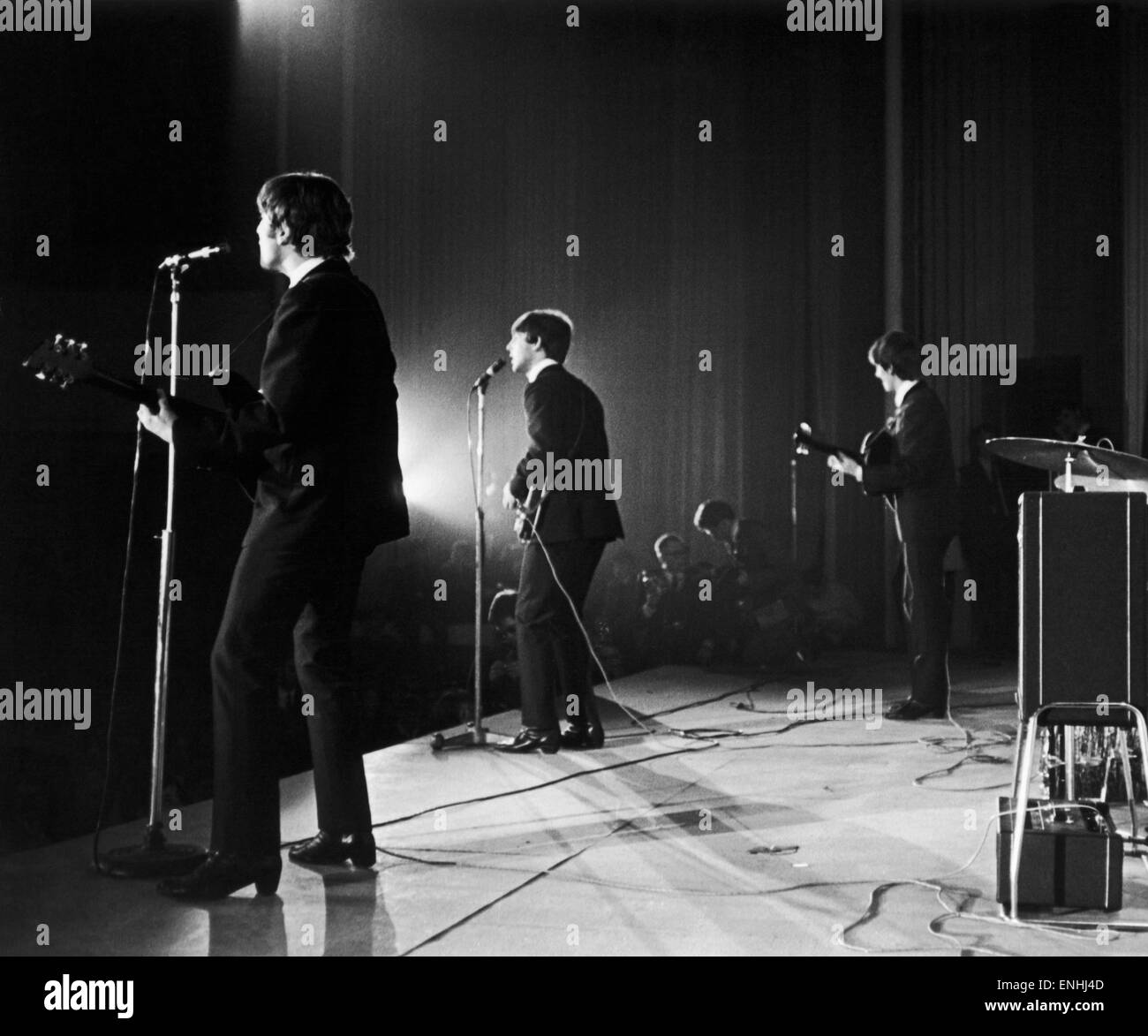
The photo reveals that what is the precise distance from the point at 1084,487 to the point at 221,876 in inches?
104

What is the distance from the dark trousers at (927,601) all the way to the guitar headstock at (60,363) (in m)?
3.50

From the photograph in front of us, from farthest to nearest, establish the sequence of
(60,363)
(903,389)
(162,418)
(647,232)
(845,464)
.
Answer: (647,232)
(903,389)
(845,464)
(162,418)
(60,363)

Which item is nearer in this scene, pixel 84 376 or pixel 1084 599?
pixel 84 376

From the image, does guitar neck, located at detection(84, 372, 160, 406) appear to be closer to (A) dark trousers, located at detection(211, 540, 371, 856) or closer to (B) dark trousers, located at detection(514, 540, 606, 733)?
(A) dark trousers, located at detection(211, 540, 371, 856)

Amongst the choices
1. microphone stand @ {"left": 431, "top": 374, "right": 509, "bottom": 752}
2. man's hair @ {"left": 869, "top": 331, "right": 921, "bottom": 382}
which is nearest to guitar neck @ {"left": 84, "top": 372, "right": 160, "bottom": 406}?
microphone stand @ {"left": 431, "top": 374, "right": 509, "bottom": 752}

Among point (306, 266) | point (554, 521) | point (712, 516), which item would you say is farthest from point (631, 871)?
point (712, 516)

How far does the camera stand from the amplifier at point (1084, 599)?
279 centimetres

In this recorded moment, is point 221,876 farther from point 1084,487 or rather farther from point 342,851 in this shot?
point 1084,487

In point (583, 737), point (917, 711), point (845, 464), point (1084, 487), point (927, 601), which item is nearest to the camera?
point (1084, 487)

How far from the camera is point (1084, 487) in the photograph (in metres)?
3.97

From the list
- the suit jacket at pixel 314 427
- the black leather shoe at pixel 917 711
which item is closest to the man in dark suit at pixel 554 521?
the black leather shoe at pixel 917 711

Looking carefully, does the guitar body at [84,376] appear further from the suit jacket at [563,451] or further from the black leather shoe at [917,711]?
the black leather shoe at [917,711]

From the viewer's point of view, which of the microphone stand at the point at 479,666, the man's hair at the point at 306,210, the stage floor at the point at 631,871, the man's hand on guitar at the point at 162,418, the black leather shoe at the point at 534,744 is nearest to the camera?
the stage floor at the point at 631,871
